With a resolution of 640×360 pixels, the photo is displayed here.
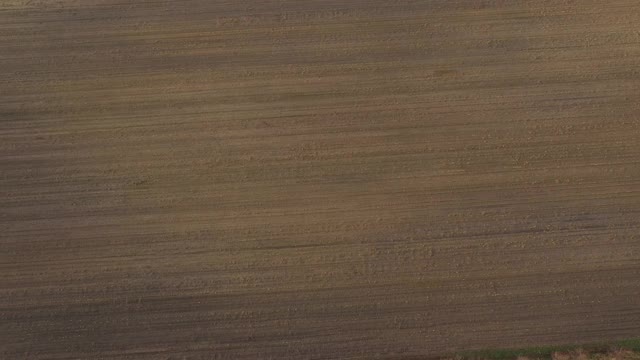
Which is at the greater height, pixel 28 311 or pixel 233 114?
pixel 233 114

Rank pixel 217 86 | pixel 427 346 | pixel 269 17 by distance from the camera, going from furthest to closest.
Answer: pixel 269 17 < pixel 217 86 < pixel 427 346

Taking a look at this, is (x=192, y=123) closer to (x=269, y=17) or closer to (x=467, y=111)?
(x=269, y=17)

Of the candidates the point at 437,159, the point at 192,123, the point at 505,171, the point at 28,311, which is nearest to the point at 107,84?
the point at 192,123

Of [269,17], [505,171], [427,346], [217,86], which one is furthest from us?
[269,17]

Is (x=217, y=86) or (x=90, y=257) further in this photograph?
(x=217, y=86)

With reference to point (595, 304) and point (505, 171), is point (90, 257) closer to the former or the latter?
point (505, 171)

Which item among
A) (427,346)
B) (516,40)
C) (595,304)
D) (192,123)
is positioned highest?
(516,40)

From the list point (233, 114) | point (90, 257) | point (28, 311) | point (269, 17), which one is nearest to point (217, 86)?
point (233, 114)
